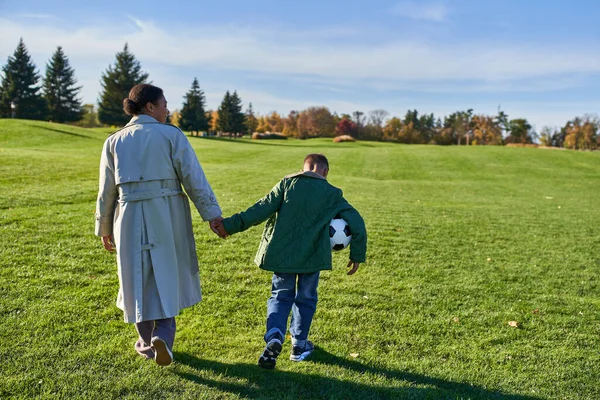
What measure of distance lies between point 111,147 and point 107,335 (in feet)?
5.61

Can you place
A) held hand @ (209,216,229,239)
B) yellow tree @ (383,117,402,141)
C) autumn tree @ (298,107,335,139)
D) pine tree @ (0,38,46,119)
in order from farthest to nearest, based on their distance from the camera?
autumn tree @ (298,107,335,139), yellow tree @ (383,117,402,141), pine tree @ (0,38,46,119), held hand @ (209,216,229,239)

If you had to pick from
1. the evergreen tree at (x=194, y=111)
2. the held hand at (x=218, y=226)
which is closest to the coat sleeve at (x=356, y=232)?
the held hand at (x=218, y=226)

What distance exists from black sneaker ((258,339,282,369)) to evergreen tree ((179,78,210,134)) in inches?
2180

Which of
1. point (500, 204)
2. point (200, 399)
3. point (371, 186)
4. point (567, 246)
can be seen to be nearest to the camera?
point (200, 399)

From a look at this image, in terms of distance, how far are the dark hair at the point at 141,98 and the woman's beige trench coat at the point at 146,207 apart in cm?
10

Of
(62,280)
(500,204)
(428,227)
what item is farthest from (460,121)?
(62,280)

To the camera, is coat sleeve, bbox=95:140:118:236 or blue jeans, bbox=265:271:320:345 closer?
coat sleeve, bbox=95:140:118:236

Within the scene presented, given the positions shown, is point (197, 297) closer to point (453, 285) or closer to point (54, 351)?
point (54, 351)

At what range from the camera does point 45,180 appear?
40.9 ft

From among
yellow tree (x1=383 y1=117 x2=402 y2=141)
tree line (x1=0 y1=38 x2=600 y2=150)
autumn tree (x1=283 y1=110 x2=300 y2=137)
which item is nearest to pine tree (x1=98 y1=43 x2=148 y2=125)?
tree line (x1=0 y1=38 x2=600 y2=150)

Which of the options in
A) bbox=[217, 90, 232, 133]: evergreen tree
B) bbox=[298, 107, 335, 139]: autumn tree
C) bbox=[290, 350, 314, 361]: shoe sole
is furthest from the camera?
bbox=[298, 107, 335, 139]: autumn tree

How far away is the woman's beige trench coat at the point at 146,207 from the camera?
10.8 ft

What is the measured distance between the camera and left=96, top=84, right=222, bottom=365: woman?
330 centimetres

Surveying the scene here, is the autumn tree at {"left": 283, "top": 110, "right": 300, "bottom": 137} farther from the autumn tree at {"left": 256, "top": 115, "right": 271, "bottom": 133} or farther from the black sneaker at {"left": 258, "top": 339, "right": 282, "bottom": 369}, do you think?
the black sneaker at {"left": 258, "top": 339, "right": 282, "bottom": 369}
